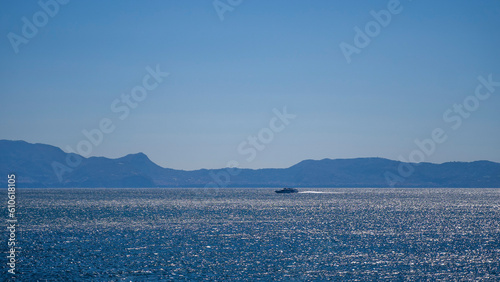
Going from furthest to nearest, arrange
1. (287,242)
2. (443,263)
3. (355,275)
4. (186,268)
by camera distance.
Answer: (287,242) < (443,263) < (186,268) < (355,275)

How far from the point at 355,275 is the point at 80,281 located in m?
32.8

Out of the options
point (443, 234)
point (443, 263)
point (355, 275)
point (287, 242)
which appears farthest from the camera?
point (443, 234)

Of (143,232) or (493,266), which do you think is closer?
(493,266)

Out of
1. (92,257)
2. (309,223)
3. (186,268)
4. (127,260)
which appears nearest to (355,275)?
(186,268)

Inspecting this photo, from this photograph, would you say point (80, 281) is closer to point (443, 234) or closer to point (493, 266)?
point (493, 266)

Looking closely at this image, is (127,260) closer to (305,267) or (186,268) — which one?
(186,268)

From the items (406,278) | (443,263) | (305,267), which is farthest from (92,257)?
(443,263)

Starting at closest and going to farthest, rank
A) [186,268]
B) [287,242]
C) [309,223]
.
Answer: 1. [186,268]
2. [287,242]
3. [309,223]

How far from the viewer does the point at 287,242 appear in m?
97.6

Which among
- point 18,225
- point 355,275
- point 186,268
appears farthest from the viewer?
point 18,225

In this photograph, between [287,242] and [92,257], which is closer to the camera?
[92,257]

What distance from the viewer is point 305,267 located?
70.8 metres

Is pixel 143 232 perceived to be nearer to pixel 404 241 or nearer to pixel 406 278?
pixel 404 241

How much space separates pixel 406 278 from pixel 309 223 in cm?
7778
